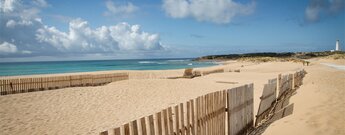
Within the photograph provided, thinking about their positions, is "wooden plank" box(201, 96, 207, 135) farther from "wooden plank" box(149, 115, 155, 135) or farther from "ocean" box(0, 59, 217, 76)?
"ocean" box(0, 59, 217, 76)

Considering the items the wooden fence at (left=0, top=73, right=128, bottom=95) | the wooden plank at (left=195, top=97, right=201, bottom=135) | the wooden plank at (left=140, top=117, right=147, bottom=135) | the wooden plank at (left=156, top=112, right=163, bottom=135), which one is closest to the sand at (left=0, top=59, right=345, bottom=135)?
the wooden plank at (left=195, top=97, right=201, bottom=135)

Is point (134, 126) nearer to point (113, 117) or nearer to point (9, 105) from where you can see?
point (113, 117)

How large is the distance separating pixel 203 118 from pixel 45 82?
664 inches

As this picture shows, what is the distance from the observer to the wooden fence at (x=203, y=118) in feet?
12.6

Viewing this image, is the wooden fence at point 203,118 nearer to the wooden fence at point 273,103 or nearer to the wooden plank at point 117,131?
the wooden plank at point 117,131

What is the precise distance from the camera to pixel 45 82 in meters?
19.1

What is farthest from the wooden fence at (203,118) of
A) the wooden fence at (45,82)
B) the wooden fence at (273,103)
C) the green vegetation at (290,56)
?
the green vegetation at (290,56)

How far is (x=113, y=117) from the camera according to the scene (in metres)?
10.9

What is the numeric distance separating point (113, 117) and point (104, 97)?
162 inches

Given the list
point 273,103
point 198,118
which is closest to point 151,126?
point 198,118

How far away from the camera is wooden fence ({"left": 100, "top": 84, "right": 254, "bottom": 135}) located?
383 cm

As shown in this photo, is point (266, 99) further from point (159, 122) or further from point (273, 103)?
point (159, 122)

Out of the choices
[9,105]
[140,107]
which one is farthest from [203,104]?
[9,105]

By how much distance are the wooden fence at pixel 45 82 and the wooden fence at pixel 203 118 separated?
14.8 meters
